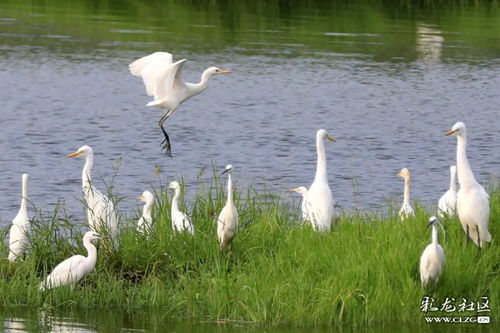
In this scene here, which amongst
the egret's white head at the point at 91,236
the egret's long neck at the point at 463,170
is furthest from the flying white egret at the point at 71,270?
the egret's long neck at the point at 463,170

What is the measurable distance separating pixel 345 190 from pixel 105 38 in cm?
1350

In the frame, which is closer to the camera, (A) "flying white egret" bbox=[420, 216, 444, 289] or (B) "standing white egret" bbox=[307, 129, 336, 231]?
(A) "flying white egret" bbox=[420, 216, 444, 289]

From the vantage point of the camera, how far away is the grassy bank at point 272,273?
840cm

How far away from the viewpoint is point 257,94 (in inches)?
921

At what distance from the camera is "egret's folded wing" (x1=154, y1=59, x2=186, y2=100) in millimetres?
10820

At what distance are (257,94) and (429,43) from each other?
6.43 meters

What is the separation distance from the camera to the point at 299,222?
1030cm

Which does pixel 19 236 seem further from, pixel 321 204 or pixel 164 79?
pixel 321 204

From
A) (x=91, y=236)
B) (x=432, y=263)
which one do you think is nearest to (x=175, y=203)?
(x=91, y=236)

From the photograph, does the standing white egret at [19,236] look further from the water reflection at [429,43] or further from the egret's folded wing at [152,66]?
the water reflection at [429,43]

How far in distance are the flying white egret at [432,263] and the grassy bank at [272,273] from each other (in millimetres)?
195

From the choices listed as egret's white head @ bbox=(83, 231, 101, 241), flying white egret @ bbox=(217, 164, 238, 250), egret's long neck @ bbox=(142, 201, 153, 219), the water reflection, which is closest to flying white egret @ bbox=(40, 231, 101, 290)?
egret's white head @ bbox=(83, 231, 101, 241)

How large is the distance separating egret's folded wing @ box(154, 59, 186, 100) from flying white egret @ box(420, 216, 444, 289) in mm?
3247

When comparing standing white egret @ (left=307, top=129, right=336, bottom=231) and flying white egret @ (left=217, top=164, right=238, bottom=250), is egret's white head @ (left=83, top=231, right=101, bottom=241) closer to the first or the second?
flying white egret @ (left=217, top=164, right=238, bottom=250)
